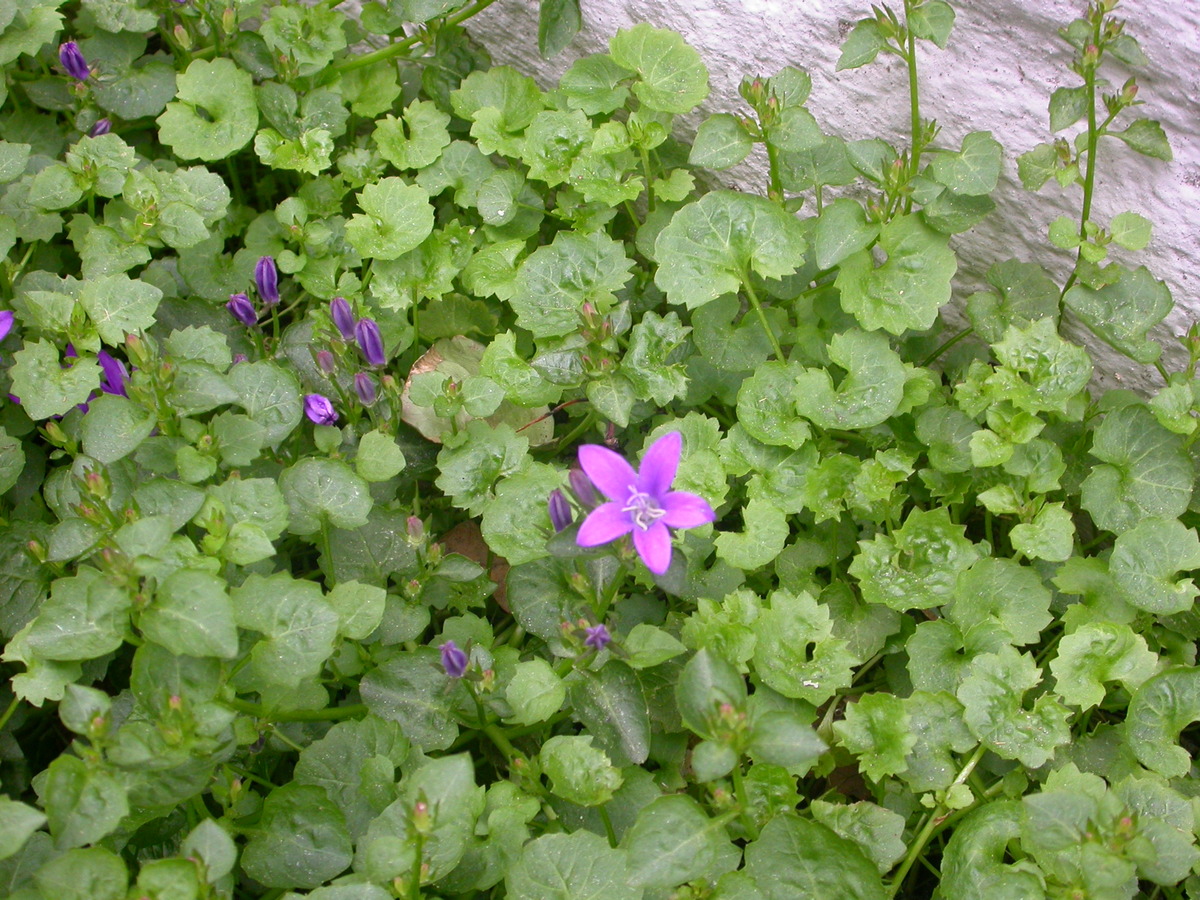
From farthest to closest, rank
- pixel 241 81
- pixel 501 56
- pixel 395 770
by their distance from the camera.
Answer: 1. pixel 501 56
2. pixel 241 81
3. pixel 395 770

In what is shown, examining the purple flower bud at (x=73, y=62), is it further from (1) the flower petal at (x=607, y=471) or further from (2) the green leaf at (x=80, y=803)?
(1) the flower petal at (x=607, y=471)

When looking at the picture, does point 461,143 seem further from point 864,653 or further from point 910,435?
point 864,653

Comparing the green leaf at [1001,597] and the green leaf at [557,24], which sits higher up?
the green leaf at [557,24]

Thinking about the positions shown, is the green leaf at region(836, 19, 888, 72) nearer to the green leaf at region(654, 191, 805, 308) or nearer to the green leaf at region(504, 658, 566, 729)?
the green leaf at region(654, 191, 805, 308)

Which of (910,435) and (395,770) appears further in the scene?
(910,435)

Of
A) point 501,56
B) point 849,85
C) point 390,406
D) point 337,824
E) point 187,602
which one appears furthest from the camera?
point 501,56

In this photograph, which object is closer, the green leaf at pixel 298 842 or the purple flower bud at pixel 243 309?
the green leaf at pixel 298 842

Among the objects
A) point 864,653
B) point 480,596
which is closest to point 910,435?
point 864,653

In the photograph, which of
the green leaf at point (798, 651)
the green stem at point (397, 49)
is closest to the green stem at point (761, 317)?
the green leaf at point (798, 651)
